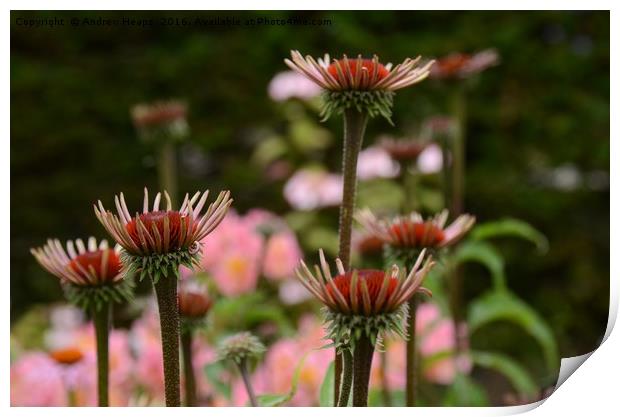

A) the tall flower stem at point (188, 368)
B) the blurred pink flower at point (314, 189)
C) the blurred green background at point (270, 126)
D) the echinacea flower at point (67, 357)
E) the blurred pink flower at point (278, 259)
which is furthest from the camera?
the blurred green background at point (270, 126)

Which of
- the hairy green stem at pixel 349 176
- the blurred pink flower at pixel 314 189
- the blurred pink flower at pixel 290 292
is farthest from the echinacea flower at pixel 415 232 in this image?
the blurred pink flower at pixel 314 189

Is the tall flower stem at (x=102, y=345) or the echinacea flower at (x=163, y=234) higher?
the echinacea flower at (x=163, y=234)

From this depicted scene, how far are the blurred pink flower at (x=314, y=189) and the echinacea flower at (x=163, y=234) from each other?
876mm

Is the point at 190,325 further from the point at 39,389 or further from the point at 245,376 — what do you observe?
the point at 39,389

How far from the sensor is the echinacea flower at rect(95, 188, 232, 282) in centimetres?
26

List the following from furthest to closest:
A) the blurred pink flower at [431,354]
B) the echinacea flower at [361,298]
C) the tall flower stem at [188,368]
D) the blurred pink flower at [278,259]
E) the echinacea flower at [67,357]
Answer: the blurred pink flower at [278,259]
the blurred pink flower at [431,354]
the echinacea flower at [67,357]
the tall flower stem at [188,368]
the echinacea flower at [361,298]

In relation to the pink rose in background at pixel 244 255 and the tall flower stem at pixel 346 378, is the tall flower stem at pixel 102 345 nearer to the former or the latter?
the tall flower stem at pixel 346 378

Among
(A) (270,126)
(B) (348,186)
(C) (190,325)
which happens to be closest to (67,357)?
(C) (190,325)

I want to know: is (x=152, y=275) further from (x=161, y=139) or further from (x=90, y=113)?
(x=90, y=113)

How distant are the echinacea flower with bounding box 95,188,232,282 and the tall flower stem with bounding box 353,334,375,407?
64 mm

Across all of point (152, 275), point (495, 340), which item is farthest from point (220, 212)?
point (495, 340)

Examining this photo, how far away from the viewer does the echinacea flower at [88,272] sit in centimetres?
→ 31
